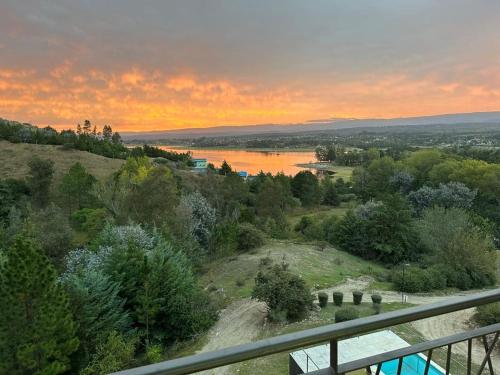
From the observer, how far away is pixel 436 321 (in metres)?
12.4

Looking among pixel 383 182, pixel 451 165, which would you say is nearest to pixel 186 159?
pixel 383 182

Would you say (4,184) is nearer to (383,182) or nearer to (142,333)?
(142,333)

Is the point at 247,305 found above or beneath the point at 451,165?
beneath

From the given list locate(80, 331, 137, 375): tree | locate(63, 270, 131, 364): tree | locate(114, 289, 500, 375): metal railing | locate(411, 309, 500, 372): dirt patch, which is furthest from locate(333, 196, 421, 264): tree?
locate(114, 289, 500, 375): metal railing

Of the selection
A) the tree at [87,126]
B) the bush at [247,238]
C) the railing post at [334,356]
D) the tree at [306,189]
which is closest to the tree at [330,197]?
the tree at [306,189]

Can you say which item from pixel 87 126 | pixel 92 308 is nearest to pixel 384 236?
pixel 92 308

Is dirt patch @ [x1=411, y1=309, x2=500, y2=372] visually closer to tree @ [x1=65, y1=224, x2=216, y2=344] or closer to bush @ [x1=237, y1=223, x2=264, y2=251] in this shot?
tree @ [x1=65, y1=224, x2=216, y2=344]

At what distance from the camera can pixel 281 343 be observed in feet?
3.92

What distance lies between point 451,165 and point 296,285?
3255 cm

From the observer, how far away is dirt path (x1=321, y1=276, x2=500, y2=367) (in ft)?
29.6

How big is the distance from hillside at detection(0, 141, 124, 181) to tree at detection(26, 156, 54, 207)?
7009 millimetres

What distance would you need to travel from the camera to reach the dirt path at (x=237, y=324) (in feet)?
37.7

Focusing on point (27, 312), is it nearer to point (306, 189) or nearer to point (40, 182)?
point (40, 182)

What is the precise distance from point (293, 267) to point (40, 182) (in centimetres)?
2341
